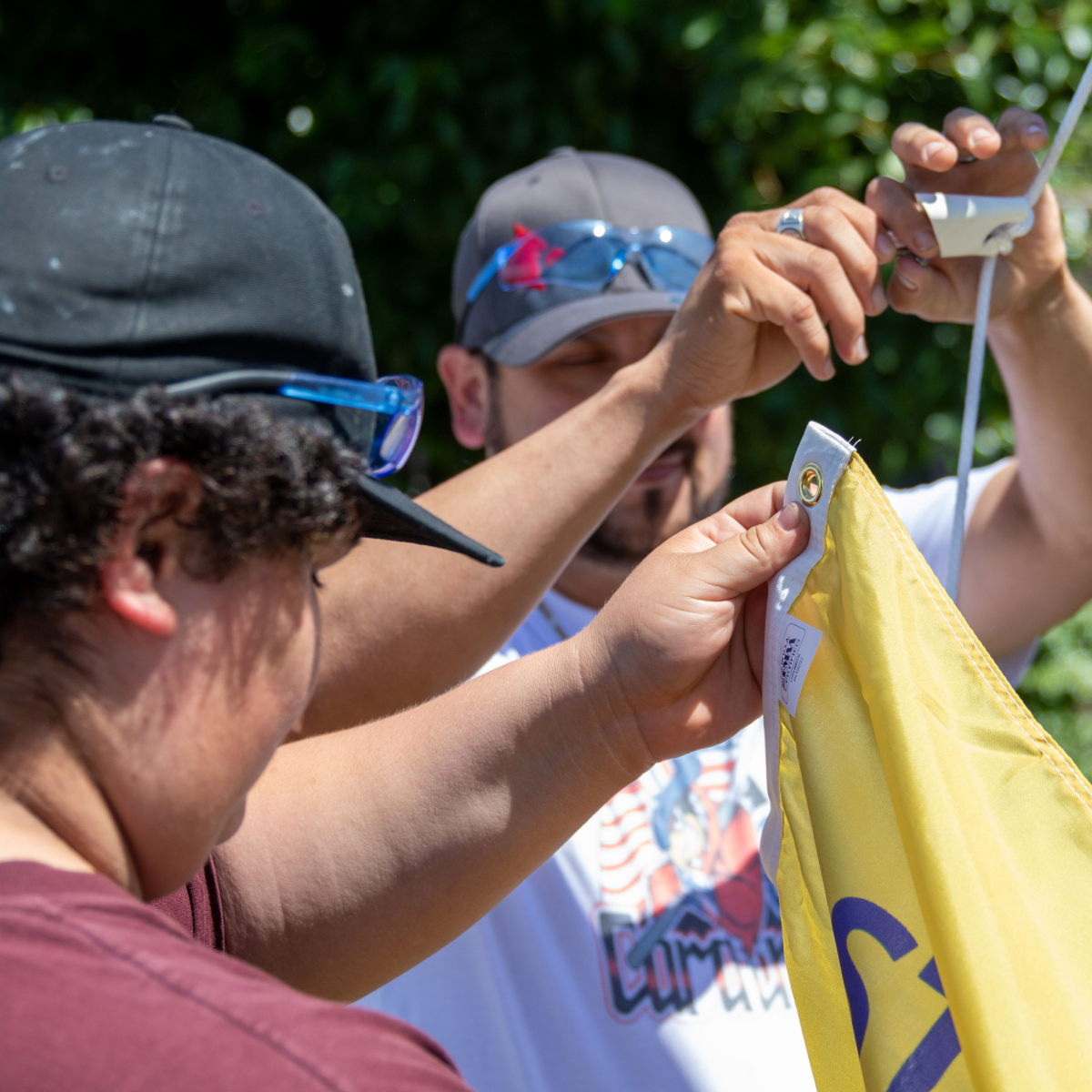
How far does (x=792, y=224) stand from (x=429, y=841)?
95 cm

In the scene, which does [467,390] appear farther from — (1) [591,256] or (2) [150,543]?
(2) [150,543]

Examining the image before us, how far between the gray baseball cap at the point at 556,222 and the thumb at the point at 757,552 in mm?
942

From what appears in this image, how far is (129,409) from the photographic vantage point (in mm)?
764

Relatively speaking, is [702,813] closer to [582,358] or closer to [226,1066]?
[582,358]

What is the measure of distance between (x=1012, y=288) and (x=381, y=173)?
1948 mm

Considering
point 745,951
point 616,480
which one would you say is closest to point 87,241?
point 616,480

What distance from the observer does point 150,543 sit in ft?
2.64

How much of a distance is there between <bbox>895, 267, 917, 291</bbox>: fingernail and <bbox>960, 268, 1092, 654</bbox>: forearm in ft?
0.92

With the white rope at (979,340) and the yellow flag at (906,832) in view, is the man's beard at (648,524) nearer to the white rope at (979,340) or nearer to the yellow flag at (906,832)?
the white rope at (979,340)

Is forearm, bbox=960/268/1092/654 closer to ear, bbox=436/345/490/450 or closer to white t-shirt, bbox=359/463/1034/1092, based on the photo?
white t-shirt, bbox=359/463/1034/1092

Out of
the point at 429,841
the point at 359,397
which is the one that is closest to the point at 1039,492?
the point at 429,841

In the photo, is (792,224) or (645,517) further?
(645,517)

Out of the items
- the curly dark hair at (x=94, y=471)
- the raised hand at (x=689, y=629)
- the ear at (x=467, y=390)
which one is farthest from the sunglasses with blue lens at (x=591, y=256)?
the curly dark hair at (x=94, y=471)

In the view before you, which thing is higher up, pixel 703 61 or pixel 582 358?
pixel 703 61
